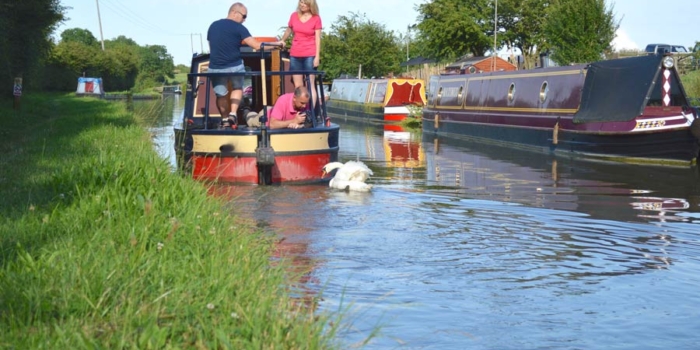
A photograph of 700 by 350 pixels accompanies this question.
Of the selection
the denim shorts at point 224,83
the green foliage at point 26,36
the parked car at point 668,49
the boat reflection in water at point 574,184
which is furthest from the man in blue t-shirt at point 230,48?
the green foliage at point 26,36

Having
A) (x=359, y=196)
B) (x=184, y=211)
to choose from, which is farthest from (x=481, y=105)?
(x=184, y=211)

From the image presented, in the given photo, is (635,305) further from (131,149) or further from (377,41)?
(377,41)

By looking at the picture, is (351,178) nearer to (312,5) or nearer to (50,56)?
(312,5)

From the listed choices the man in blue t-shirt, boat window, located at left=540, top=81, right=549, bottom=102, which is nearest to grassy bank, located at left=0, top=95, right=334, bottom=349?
the man in blue t-shirt

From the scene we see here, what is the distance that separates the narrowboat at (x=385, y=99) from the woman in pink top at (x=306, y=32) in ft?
85.3

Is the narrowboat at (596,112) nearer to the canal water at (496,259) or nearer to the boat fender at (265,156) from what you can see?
the canal water at (496,259)

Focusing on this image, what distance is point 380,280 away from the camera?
21.3 ft

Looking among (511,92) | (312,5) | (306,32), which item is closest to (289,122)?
(306,32)

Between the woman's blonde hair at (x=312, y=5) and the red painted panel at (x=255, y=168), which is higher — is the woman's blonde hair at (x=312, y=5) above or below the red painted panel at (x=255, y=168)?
above

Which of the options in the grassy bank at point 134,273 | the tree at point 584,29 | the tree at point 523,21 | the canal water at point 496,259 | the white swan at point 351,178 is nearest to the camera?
the grassy bank at point 134,273

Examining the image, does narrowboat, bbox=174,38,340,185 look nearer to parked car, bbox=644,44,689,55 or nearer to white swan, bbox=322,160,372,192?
white swan, bbox=322,160,372,192

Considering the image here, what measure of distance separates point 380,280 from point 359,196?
481 cm

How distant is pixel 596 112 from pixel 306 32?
968cm

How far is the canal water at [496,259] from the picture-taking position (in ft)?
17.8
